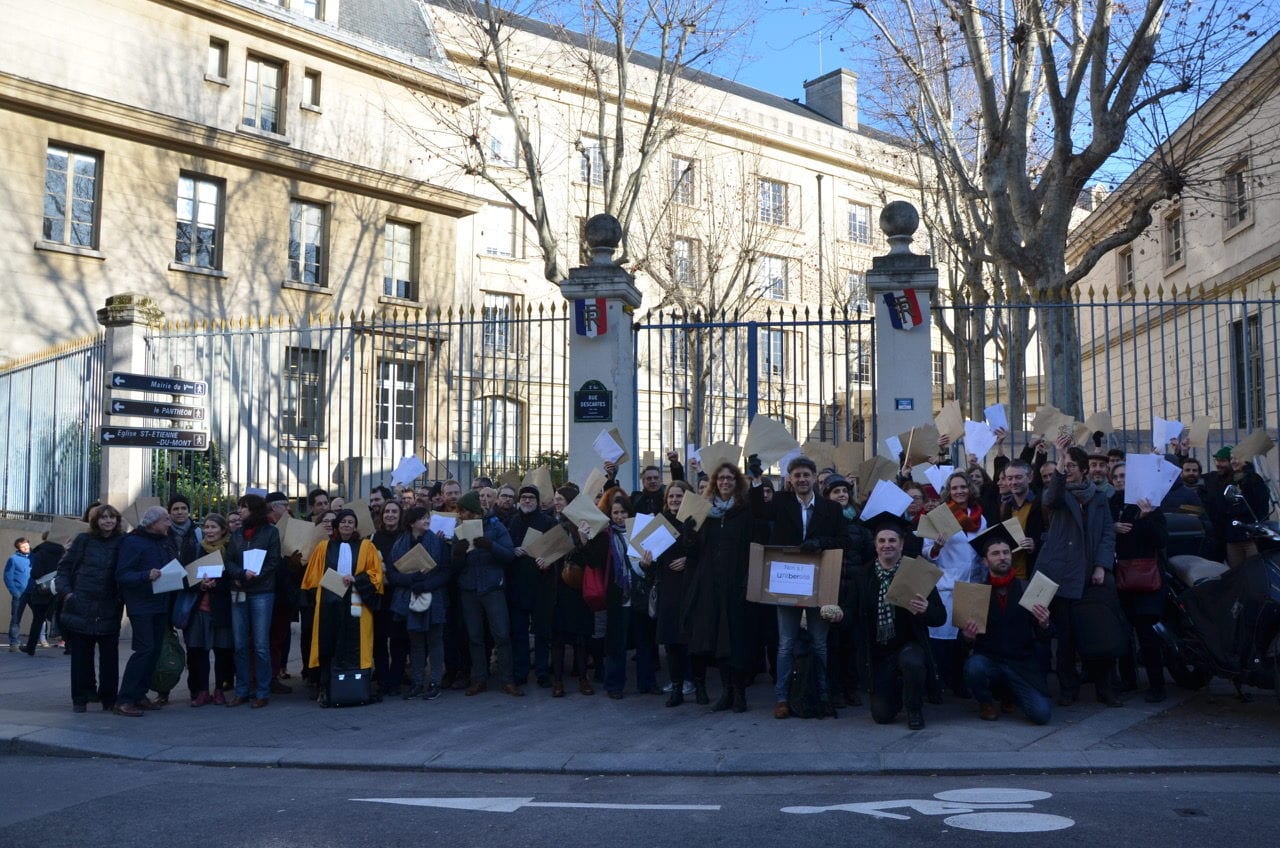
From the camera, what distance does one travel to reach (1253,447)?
10031 millimetres

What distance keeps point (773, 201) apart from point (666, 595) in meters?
27.4

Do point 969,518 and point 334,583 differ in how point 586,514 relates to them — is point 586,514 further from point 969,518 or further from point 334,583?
point 969,518

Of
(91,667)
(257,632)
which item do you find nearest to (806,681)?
(257,632)

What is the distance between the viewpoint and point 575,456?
11.6 m

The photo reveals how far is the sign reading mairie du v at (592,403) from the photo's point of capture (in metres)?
11.6

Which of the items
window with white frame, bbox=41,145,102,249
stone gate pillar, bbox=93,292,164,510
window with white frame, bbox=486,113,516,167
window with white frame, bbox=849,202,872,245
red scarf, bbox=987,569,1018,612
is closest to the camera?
red scarf, bbox=987,569,1018,612

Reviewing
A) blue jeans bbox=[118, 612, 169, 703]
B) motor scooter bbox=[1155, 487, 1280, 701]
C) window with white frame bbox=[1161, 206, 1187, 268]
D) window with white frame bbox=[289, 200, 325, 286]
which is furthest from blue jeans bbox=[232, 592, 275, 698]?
window with white frame bbox=[1161, 206, 1187, 268]

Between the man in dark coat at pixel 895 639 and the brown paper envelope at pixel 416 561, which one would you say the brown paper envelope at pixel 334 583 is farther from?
the man in dark coat at pixel 895 639

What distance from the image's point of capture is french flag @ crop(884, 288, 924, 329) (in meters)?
10.9

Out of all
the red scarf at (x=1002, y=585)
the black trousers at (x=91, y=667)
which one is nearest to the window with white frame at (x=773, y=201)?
the red scarf at (x=1002, y=585)

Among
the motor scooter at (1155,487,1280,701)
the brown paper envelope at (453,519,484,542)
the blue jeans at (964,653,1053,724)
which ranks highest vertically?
the brown paper envelope at (453,519,484,542)

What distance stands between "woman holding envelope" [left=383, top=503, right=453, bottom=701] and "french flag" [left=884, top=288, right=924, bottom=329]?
495 cm

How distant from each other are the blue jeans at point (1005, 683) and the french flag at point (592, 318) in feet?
17.7

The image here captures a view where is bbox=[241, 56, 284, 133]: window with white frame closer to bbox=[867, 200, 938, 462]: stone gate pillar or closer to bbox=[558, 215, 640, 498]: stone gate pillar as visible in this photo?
bbox=[558, 215, 640, 498]: stone gate pillar
